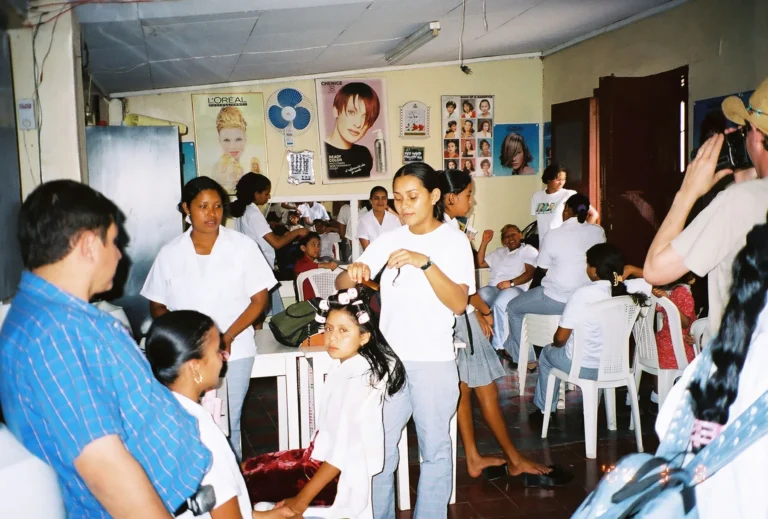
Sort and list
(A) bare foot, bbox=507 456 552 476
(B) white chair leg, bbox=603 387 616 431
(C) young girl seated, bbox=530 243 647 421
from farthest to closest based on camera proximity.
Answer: (B) white chair leg, bbox=603 387 616 431 → (C) young girl seated, bbox=530 243 647 421 → (A) bare foot, bbox=507 456 552 476

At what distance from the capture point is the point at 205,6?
3.83 metres

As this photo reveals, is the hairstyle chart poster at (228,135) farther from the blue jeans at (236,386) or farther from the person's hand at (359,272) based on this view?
the person's hand at (359,272)

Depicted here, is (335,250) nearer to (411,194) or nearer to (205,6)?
(205,6)

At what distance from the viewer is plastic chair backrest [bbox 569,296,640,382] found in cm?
396

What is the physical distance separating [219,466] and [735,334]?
1.35 metres

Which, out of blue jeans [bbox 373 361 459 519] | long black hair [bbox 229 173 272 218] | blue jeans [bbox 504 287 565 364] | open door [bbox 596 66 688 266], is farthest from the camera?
open door [bbox 596 66 688 266]

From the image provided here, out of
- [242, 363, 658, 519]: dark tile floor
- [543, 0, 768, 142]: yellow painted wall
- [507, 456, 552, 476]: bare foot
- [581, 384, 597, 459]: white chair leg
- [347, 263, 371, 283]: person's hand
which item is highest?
[543, 0, 768, 142]: yellow painted wall

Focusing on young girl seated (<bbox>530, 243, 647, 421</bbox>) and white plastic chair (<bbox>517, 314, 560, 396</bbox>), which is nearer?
young girl seated (<bbox>530, 243, 647, 421</bbox>)

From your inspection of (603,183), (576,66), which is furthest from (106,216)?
(576,66)

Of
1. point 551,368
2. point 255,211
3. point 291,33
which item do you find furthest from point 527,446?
point 291,33

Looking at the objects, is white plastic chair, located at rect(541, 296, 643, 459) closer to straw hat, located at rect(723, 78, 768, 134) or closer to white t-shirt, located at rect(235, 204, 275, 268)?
straw hat, located at rect(723, 78, 768, 134)

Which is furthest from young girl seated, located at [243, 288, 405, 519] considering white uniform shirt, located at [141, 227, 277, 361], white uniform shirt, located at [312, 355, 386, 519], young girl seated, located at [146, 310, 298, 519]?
white uniform shirt, located at [141, 227, 277, 361]

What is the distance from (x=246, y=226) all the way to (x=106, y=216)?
4.25 meters

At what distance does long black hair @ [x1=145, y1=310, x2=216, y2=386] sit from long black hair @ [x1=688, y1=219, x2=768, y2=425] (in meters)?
1.33
